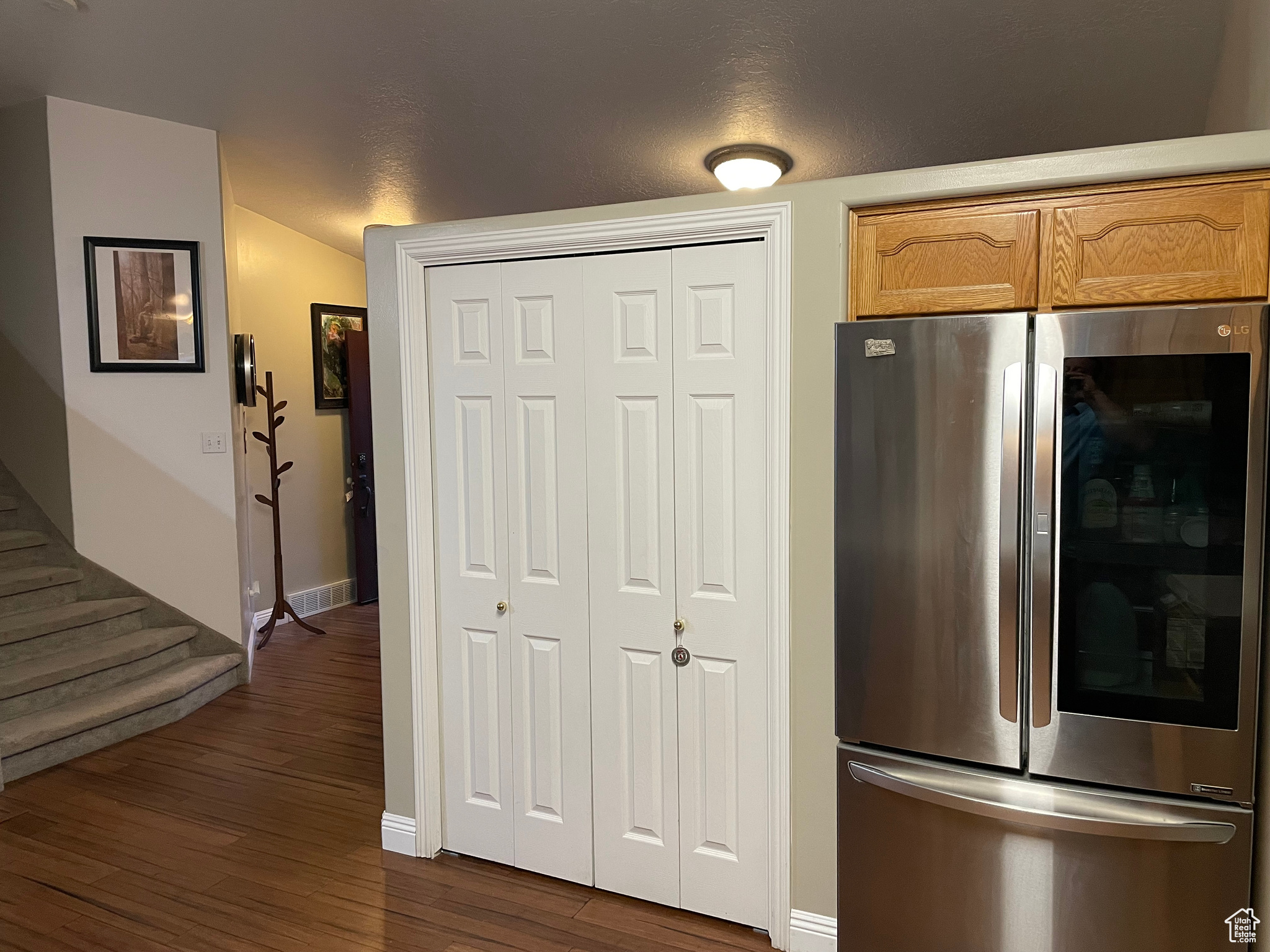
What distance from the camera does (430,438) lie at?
270 cm

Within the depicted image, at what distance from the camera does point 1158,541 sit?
1.81 metres

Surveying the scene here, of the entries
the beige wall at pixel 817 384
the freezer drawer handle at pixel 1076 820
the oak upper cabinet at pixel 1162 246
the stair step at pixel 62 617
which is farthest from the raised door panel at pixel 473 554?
the stair step at pixel 62 617

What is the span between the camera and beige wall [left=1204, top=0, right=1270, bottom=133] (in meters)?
1.93

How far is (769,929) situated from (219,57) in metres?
3.82

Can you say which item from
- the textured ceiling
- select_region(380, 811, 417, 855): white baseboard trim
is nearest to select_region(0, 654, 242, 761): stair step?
select_region(380, 811, 417, 855): white baseboard trim

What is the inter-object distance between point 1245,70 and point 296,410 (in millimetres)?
5645

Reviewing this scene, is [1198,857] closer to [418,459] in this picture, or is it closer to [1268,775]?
[1268,775]

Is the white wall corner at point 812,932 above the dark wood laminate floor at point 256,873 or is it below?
above

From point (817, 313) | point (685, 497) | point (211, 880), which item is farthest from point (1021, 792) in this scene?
point (211, 880)

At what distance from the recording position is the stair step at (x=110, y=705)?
137 inches

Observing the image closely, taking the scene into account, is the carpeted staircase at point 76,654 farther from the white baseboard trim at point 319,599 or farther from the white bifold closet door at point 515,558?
the white bifold closet door at point 515,558

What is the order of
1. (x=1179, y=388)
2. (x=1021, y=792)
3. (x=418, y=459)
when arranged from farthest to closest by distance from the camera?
(x=418, y=459) → (x=1021, y=792) → (x=1179, y=388)

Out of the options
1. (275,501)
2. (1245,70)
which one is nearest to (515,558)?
(1245,70)
